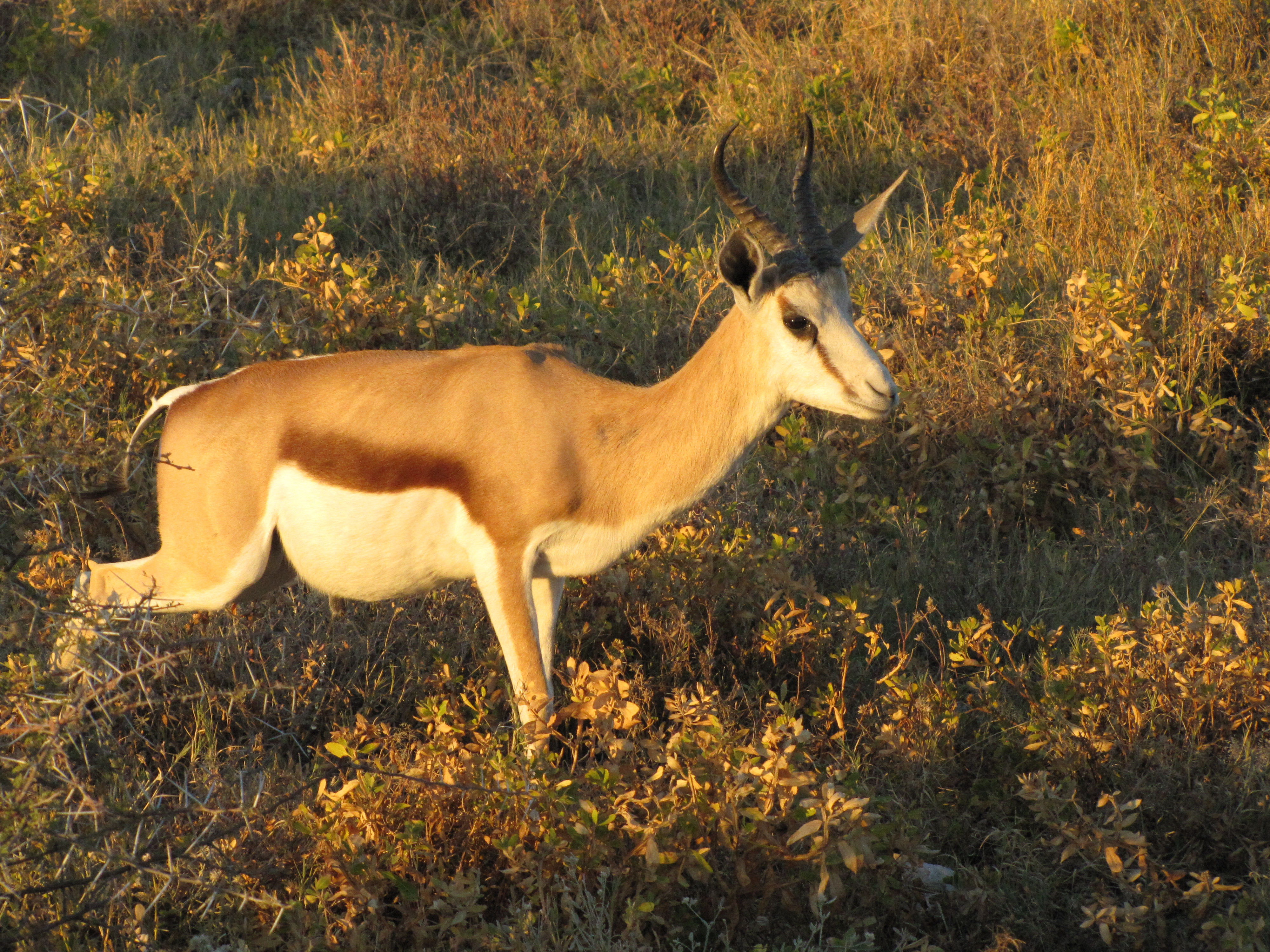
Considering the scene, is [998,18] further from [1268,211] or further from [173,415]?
[173,415]

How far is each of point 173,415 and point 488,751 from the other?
155cm

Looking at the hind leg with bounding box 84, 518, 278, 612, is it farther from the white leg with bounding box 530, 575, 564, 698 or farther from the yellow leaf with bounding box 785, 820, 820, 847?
the yellow leaf with bounding box 785, 820, 820, 847

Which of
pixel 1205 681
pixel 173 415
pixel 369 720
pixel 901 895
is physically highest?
pixel 173 415

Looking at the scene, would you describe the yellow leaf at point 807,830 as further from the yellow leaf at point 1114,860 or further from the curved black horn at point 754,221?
the curved black horn at point 754,221

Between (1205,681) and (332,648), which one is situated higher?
(1205,681)

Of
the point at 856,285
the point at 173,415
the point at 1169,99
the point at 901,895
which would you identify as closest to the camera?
the point at 901,895

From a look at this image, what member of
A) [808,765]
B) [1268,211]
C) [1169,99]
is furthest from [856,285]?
[808,765]

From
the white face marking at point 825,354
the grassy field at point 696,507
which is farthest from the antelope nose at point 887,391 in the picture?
the grassy field at point 696,507

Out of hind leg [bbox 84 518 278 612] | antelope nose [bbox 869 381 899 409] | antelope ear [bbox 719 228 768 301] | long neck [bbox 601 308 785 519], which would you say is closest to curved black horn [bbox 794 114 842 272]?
antelope ear [bbox 719 228 768 301]

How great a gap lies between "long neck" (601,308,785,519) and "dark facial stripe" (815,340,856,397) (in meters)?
0.23

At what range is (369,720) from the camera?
4496 millimetres

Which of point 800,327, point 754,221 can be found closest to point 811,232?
point 754,221

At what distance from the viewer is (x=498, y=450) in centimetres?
381

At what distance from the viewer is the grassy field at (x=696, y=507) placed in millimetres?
3316
